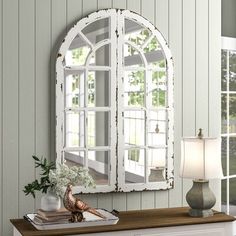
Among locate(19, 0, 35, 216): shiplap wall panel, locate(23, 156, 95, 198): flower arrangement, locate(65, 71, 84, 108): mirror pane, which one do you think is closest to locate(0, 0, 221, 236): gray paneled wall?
locate(19, 0, 35, 216): shiplap wall panel

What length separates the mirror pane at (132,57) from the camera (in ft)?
14.7

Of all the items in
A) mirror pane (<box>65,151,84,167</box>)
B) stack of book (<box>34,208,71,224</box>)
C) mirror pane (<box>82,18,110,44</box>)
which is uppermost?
mirror pane (<box>82,18,110,44</box>)

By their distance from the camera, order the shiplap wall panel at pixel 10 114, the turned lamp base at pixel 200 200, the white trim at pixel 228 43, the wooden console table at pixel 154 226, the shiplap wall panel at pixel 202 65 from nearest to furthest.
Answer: the wooden console table at pixel 154 226, the shiplap wall panel at pixel 10 114, the turned lamp base at pixel 200 200, the shiplap wall panel at pixel 202 65, the white trim at pixel 228 43

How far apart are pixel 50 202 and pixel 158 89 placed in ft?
4.06

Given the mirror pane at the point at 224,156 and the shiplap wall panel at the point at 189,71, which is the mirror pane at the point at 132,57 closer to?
the shiplap wall panel at the point at 189,71

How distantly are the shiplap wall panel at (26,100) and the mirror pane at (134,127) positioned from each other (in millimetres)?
695

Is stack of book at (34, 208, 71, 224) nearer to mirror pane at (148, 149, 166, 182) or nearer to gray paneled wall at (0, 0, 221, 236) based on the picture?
gray paneled wall at (0, 0, 221, 236)

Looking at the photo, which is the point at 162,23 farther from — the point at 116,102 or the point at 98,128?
the point at 98,128

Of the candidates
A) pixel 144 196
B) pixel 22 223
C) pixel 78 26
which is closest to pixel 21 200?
pixel 22 223

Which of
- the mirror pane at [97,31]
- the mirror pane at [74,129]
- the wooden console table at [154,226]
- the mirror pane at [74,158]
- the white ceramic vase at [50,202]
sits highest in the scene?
the mirror pane at [97,31]

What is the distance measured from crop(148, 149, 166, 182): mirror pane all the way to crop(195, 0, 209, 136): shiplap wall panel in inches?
16.4

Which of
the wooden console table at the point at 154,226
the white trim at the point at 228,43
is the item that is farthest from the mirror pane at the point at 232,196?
the white trim at the point at 228,43

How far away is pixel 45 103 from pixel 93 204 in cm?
82

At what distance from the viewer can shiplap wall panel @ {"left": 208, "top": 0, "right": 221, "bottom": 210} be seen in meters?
4.83
